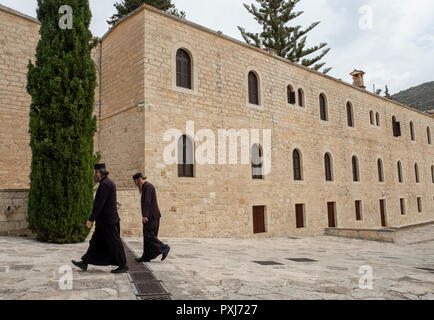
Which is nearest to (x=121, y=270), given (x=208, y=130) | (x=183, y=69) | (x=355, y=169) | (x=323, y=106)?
(x=208, y=130)

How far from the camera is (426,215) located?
24.9 meters

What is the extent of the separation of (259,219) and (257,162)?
2263 millimetres

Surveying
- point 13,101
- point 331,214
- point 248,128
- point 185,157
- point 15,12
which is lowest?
point 331,214

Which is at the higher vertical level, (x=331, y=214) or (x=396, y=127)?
(x=396, y=127)

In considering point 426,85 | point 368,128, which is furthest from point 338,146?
point 426,85

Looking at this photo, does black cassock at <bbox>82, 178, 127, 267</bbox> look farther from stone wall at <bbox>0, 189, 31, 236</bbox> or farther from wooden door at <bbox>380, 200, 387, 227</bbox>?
wooden door at <bbox>380, 200, 387, 227</bbox>

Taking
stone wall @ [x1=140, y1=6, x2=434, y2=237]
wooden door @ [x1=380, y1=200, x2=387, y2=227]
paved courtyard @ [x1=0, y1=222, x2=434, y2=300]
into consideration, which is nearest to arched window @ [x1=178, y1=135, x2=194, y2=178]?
stone wall @ [x1=140, y1=6, x2=434, y2=237]

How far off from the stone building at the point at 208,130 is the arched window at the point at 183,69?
38 mm

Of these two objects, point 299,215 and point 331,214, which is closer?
point 299,215

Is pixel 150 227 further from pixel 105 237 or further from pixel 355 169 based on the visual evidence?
pixel 355 169

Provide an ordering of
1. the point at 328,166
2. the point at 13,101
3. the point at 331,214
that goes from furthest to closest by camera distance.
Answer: the point at 328,166 < the point at 331,214 < the point at 13,101

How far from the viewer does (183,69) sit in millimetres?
11383

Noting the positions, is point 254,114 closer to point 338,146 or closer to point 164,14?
point 164,14

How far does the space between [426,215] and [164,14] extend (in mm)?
24414
